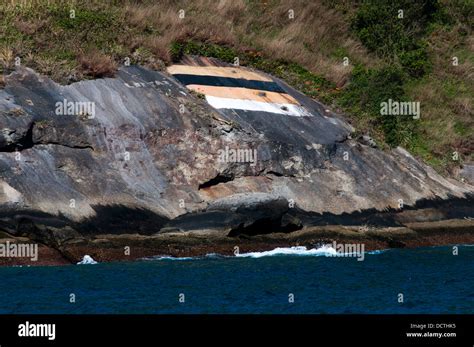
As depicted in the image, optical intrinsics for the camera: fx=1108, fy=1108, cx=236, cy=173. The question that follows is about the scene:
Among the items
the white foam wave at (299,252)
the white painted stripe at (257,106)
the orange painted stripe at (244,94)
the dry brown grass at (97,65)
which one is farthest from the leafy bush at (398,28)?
the white foam wave at (299,252)

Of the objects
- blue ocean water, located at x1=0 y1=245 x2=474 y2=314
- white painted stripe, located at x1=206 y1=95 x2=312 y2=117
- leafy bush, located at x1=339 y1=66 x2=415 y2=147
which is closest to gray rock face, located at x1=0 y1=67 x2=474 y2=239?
white painted stripe, located at x1=206 y1=95 x2=312 y2=117

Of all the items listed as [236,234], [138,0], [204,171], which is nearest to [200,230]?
[236,234]

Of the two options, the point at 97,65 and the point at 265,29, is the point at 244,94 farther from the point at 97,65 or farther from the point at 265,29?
the point at 265,29

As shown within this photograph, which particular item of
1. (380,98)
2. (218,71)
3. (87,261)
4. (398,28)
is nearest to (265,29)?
(398,28)

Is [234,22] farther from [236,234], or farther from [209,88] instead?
[236,234]

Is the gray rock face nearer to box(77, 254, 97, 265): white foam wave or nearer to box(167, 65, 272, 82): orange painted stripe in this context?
box(77, 254, 97, 265): white foam wave
